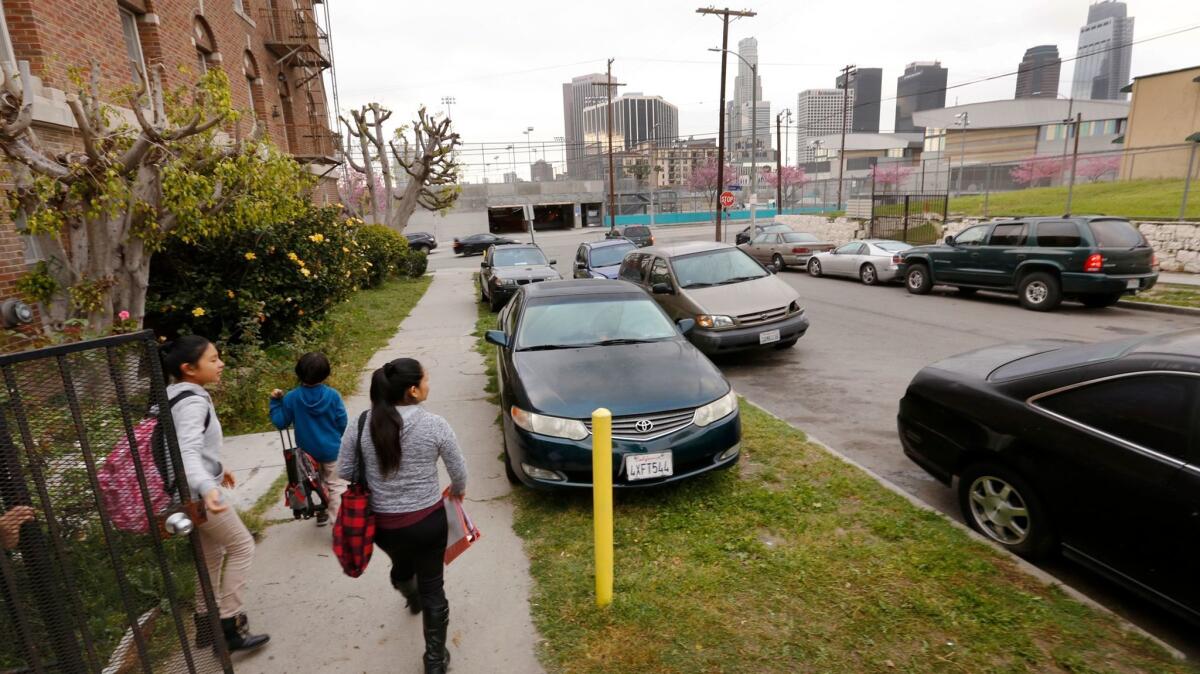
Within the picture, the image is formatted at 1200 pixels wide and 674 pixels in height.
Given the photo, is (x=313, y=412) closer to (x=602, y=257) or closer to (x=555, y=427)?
(x=555, y=427)

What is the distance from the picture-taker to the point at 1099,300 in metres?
11.2

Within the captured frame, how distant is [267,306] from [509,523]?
20.0 ft

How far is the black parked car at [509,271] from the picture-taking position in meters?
13.2

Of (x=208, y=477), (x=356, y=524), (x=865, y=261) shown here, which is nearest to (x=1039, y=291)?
(x=865, y=261)

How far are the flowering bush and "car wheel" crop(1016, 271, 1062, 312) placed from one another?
42.2 feet

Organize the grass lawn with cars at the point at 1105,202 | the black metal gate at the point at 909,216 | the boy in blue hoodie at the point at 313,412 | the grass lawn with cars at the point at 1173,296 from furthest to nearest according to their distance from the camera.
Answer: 1. the black metal gate at the point at 909,216
2. the grass lawn with cars at the point at 1105,202
3. the grass lawn with cars at the point at 1173,296
4. the boy in blue hoodie at the point at 313,412

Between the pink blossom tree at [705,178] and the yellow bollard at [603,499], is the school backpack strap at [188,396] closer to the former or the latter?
the yellow bollard at [603,499]

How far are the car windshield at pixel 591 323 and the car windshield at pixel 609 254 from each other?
30.0 ft

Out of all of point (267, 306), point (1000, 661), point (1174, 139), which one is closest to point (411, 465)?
point (1000, 661)

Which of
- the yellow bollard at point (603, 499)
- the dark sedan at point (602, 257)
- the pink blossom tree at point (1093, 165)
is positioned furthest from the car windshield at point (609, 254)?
the pink blossom tree at point (1093, 165)

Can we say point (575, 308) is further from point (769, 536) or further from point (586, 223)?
point (586, 223)

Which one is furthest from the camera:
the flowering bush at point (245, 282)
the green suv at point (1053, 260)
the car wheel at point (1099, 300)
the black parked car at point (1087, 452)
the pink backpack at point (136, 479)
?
the car wheel at point (1099, 300)

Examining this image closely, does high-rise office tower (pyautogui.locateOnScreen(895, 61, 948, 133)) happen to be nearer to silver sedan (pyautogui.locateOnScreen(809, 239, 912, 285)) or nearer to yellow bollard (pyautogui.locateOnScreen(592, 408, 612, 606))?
silver sedan (pyautogui.locateOnScreen(809, 239, 912, 285))

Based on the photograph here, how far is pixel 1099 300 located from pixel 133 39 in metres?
18.3
